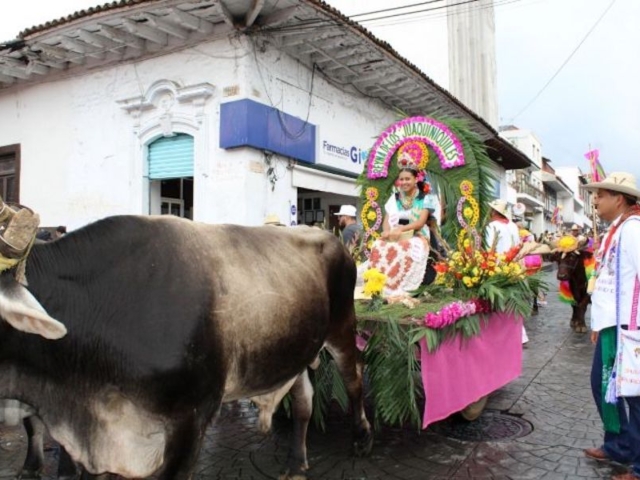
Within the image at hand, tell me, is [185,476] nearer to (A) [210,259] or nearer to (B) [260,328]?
(B) [260,328]

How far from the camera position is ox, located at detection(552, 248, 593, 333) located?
9133 mm

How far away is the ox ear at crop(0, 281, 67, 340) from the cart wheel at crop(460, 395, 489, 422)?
3314 millimetres

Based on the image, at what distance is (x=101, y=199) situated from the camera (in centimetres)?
1012

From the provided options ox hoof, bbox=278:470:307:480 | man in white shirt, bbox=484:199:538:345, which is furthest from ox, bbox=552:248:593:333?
ox hoof, bbox=278:470:307:480

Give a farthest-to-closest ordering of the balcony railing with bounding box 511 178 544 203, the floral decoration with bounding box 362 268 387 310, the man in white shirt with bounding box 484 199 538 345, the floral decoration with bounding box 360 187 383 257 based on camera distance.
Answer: the balcony railing with bounding box 511 178 544 203 → the man in white shirt with bounding box 484 199 538 345 → the floral decoration with bounding box 360 187 383 257 → the floral decoration with bounding box 362 268 387 310

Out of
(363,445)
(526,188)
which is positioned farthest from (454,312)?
(526,188)

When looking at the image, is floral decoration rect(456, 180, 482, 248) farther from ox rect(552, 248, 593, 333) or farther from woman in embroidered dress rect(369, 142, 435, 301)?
ox rect(552, 248, 593, 333)

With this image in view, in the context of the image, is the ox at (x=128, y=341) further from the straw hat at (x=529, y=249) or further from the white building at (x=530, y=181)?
the white building at (x=530, y=181)

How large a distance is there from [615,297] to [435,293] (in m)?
1.50

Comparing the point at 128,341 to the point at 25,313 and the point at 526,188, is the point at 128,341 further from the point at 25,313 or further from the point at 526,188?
the point at 526,188

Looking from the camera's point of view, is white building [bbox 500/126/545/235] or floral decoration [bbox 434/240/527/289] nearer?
floral decoration [bbox 434/240/527/289]

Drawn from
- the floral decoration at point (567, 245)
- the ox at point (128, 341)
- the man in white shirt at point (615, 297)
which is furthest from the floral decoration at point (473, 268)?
the floral decoration at point (567, 245)

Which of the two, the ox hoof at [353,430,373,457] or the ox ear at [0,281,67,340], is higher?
the ox ear at [0,281,67,340]

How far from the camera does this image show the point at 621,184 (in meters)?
3.61
